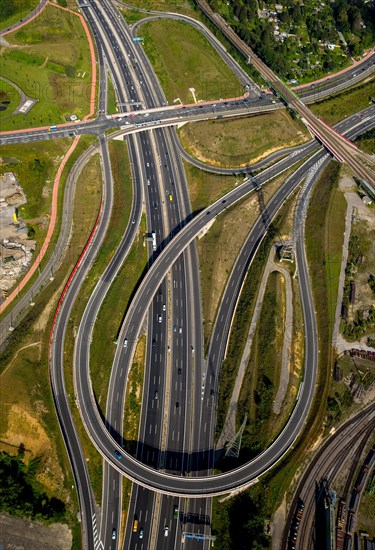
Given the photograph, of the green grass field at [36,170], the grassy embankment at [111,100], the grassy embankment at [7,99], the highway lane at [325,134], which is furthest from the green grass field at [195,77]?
the grassy embankment at [7,99]

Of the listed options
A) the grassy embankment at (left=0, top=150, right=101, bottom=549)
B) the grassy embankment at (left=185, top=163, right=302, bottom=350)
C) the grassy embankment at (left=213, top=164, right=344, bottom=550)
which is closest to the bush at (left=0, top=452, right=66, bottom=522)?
the grassy embankment at (left=0, top=150, right=101, bottom=549)

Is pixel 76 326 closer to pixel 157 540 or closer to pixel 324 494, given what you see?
pixel 157 540

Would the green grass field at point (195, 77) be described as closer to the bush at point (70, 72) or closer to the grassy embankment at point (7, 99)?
the bush at point (70, 72)

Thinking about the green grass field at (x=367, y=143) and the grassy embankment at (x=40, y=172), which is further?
the green grass field at (x=367, y=143)

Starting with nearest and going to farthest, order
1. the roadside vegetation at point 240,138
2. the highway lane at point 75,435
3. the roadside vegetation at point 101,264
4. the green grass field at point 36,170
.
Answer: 1. the highway lane at point 75,435
2. the roadside vegetation at point 101,264
3. the green grass field at point 36,170
4. the roadside vegetation at point 240,138

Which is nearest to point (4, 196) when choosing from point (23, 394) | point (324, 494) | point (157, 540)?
point (23, 394)

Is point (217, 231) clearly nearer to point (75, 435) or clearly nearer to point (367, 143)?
point (367, 143)

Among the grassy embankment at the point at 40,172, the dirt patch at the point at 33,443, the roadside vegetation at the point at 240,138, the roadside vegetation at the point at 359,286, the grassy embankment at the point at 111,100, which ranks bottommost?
the dirt patch at the point at 33,443
